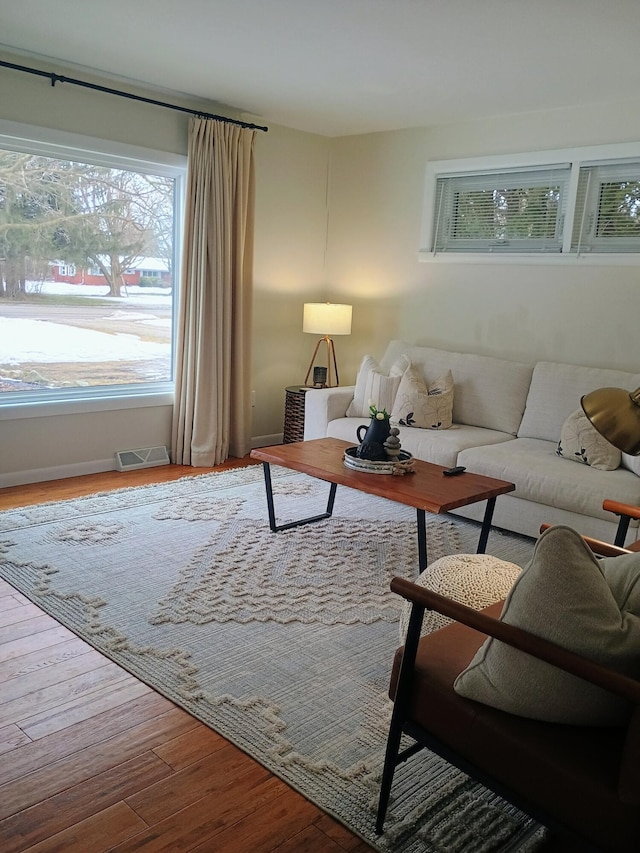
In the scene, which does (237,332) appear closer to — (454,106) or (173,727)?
(454,106)

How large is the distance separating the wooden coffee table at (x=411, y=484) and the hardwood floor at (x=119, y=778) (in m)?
1.33

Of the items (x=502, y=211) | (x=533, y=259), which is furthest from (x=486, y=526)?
(x=502, y=211)

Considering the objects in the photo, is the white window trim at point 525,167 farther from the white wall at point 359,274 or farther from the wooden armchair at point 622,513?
the wooden armchair at point 622,513

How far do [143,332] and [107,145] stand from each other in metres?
1.24

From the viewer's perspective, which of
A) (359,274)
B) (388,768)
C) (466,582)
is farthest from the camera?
(359,274)

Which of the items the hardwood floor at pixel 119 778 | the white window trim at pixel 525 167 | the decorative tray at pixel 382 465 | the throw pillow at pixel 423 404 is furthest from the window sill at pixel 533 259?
the hardwood floor at pixel 119 778

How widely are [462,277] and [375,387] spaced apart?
1092 millimetres

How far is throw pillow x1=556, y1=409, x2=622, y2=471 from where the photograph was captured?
12.6 feet

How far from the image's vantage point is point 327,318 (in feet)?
18.0

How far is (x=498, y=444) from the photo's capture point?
430cm

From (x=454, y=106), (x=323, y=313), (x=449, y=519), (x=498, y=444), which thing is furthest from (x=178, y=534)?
(x=454, y=106)

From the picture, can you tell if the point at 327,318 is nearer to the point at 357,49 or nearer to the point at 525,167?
the point at 525,167

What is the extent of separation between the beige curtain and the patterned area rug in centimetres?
62

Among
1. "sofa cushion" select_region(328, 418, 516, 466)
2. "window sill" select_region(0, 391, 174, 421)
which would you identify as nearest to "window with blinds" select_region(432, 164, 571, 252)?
"sofa cushion" select_region(328, 418, 516, 466)
